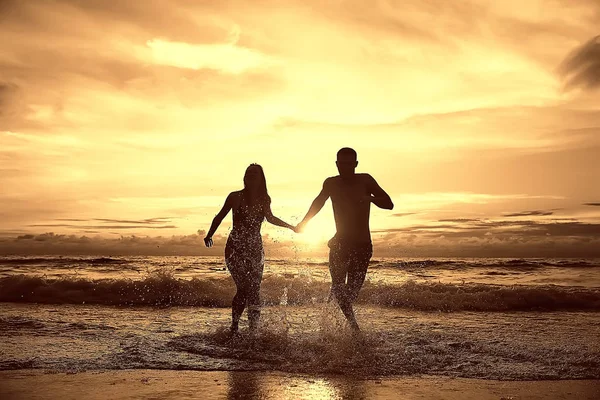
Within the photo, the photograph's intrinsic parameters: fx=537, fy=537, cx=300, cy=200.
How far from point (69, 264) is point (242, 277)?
25.8 m

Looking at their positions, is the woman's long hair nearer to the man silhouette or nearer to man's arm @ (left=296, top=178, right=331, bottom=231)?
man's arm @ (left=296, top=178, right=331, bottom=231)

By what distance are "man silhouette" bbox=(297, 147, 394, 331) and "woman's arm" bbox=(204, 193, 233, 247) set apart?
1481 mm

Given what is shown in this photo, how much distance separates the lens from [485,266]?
Result: 1184 inches

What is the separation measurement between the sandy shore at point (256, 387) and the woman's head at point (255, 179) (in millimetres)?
2690

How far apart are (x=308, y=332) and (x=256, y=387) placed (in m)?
3.22

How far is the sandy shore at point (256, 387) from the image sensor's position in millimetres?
4531

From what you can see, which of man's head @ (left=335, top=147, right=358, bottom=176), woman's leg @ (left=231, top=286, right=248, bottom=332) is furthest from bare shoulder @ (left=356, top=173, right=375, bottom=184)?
woman's leg @ (left=231, top=286, right=248, bottom=332)

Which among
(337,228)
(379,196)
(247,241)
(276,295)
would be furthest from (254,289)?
(276,295)

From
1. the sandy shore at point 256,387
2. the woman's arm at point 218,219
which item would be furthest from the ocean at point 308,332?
the woman's arm at point 218,219

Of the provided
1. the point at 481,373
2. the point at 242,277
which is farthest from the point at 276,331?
the point at 481,373

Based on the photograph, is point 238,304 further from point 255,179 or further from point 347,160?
point 347,160

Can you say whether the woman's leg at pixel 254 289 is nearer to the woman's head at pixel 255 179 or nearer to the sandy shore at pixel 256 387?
the woman's head at pixel 255 179

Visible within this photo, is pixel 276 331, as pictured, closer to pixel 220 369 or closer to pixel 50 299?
pixel 220 369

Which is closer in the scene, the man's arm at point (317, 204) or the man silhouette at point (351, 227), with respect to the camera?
the man silhouette at point (351, 227)
